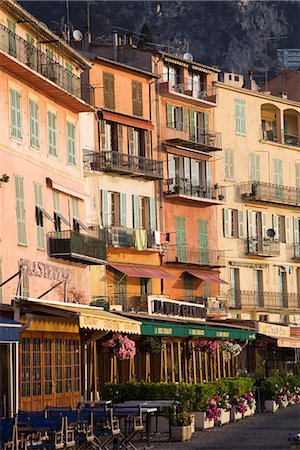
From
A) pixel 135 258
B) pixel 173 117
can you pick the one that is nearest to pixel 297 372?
pixel 135 258

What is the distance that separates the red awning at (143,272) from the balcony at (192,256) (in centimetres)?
116

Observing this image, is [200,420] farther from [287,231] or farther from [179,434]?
[287,231]

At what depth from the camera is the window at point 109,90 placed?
60562mm

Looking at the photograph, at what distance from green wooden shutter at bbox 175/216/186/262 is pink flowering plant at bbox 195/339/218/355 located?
13.0m

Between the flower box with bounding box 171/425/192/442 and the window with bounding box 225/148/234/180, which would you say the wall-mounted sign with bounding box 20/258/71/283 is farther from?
the window with bounding box 225/148/234/180

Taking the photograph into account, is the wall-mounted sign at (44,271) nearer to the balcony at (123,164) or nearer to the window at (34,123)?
the window at (34,123)

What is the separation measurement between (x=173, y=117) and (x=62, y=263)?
22.6 meters

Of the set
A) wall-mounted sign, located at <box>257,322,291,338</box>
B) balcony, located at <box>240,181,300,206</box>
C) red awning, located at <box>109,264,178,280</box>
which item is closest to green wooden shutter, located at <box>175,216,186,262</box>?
red awning, located at <box>109,264,178,280</box>

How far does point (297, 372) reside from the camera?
6144 cm

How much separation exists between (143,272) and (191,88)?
1133 centimetres

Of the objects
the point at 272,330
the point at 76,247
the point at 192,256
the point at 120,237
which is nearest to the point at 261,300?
the point at 192,256

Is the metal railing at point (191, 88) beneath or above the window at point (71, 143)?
above

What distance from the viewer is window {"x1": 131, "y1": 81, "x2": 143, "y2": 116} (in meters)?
63.1

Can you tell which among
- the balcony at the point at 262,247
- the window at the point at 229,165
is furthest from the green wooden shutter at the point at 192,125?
the balcony at the point at 262,247
